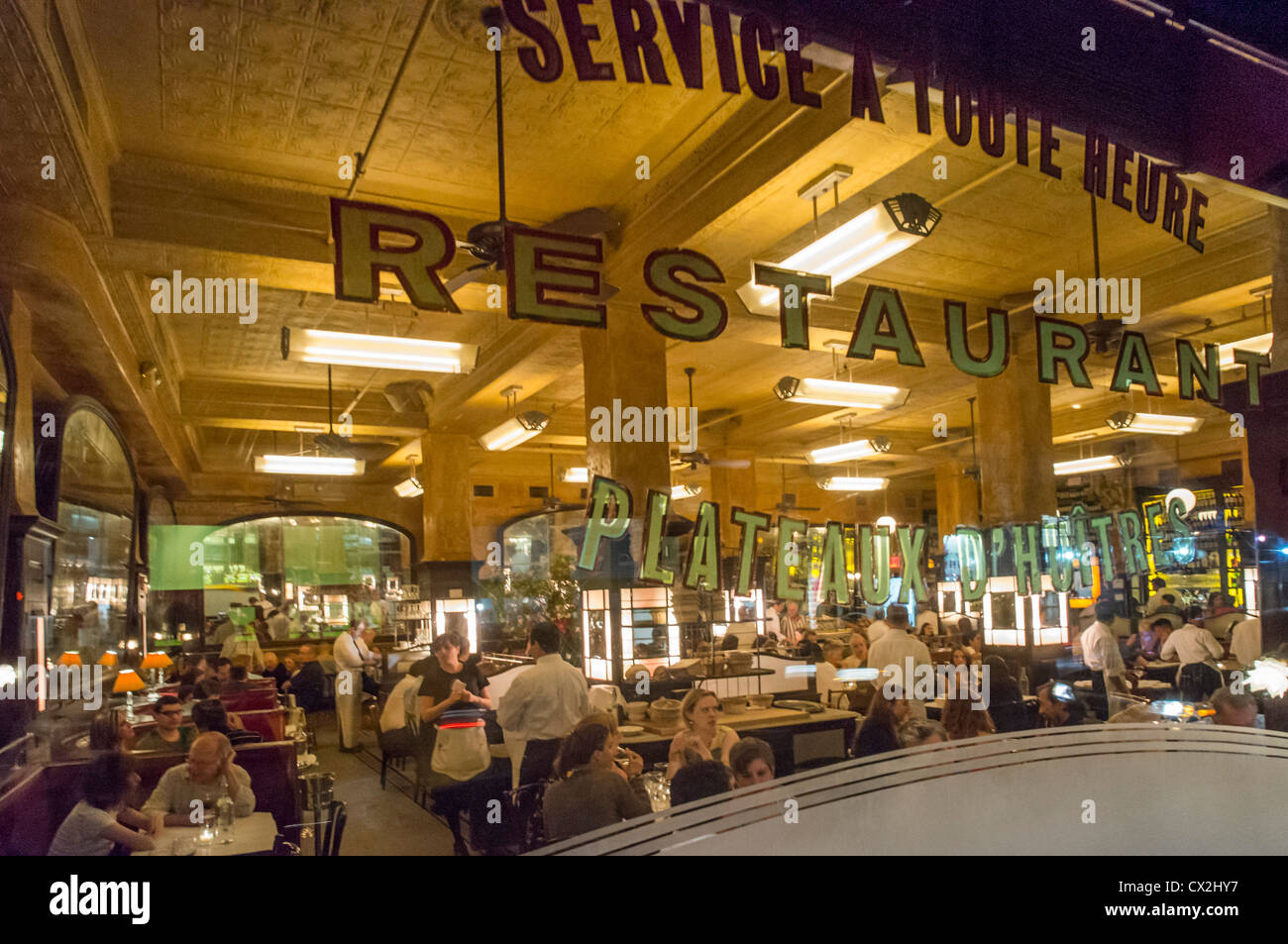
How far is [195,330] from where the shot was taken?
8.14 m

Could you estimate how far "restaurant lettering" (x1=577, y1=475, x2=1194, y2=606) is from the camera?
4.52 m

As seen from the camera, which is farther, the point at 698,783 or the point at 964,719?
the point at 964,719

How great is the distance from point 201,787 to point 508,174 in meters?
3.72

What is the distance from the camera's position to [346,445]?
9.45 metres

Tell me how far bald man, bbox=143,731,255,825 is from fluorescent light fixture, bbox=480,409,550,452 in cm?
425

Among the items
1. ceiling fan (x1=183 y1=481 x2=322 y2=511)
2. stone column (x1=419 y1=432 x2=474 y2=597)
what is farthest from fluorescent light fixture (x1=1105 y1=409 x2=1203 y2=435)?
ceiling fan (x1=183 y1=481 x2=322 y2=511)

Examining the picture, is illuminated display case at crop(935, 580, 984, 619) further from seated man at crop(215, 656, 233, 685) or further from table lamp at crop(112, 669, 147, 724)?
seated man at crop(215, 656, 233, 685)

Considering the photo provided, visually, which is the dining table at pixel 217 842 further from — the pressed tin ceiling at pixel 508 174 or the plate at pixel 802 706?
the plate at pixel 802 706

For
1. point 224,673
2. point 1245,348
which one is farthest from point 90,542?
point 1245,348

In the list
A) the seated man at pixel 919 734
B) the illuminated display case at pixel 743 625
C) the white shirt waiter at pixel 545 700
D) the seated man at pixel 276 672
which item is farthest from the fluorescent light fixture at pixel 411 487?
the seated man at pixel 919 734

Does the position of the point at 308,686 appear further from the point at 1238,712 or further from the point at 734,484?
the point at 1238,712

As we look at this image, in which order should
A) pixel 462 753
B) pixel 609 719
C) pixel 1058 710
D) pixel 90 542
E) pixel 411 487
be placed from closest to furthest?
pixel 609 719
pixel 90 542
pixel 462 753
pixel 1058 710
pixel 411 487
